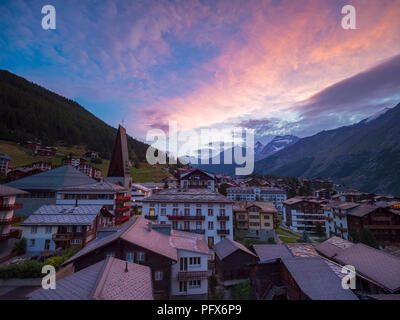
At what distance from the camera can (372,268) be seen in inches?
807

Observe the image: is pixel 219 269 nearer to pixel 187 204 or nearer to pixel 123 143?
pixel 187 204

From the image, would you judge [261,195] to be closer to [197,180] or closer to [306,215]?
[306,215]

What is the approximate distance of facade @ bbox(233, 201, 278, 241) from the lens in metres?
49.3

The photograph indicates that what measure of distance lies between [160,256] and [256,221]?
3936cm

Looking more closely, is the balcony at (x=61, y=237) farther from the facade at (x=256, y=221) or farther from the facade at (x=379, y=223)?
the facade at (x=379, y=223)

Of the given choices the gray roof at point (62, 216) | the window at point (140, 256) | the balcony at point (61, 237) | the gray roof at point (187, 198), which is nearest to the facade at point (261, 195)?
the gray roof at point (187, 198)

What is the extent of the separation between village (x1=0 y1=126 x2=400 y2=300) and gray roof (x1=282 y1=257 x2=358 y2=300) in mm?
77

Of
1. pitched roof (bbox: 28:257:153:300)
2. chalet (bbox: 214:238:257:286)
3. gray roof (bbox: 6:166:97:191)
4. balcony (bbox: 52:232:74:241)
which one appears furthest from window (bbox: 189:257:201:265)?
gray roof (bbox: 6:166:97:191)

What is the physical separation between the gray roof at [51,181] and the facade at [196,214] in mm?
28301

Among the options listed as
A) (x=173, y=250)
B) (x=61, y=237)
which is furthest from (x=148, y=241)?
(x=61, y=237)

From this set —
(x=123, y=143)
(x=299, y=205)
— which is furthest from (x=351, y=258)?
(x=123, y=143)

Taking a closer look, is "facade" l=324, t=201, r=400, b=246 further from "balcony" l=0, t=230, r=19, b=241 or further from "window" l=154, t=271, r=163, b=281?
"balcony" l=0, t=230, r=19, b=241

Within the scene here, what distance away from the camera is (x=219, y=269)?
87.0ft
